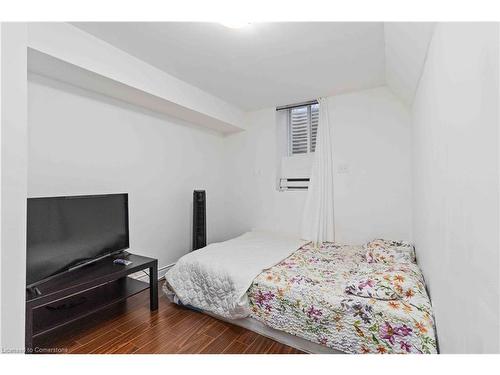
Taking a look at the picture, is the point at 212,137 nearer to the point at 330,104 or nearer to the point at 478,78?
the point at 330,104

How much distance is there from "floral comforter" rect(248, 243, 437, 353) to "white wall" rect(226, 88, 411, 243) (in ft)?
3.35

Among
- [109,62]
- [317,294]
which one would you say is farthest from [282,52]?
[317,294]

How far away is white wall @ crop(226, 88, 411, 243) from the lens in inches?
114

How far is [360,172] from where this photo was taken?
3117mm

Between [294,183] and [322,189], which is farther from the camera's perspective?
[294,183]

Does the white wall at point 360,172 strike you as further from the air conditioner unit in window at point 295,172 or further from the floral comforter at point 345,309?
the floral comforter at point 345,309

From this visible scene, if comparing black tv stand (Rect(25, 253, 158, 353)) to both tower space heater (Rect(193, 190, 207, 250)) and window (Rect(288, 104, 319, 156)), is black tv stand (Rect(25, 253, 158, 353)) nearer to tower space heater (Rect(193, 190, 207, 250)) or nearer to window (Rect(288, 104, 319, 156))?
tower space heater (Rect(193, 190, 207, 250))

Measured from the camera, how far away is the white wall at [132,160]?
6.86 feet

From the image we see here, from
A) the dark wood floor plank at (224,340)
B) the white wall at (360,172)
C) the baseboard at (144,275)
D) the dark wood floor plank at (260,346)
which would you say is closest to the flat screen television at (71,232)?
the baseboard at (144,275)

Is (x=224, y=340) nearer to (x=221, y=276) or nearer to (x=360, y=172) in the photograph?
(x=221, y=276)


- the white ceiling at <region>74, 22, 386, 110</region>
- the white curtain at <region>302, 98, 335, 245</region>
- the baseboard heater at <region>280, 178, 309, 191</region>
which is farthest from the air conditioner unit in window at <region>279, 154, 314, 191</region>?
the white ceiling at <region>74, 22, 386, 110</region>

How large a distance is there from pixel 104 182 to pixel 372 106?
3.30m

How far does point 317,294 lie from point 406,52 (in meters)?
1.92

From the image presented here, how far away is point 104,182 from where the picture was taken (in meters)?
2.52
